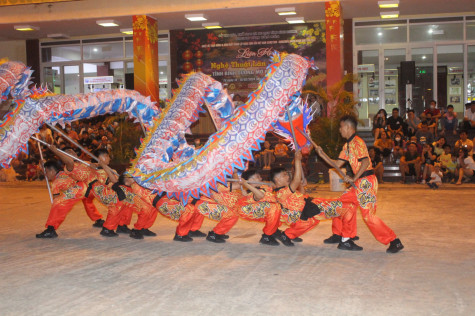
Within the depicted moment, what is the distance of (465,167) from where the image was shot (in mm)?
13023

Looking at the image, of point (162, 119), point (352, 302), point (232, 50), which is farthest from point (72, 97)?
point (232, 50)

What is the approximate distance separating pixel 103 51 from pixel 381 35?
10.2m

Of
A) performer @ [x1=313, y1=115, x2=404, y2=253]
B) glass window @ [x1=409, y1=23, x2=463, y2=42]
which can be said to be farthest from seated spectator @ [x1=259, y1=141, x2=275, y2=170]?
performer @ [x1=313, y1=115, x2=404, y2=253]

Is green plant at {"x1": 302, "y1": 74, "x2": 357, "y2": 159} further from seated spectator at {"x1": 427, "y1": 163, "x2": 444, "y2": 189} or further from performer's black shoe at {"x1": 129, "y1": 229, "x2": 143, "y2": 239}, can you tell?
performer's black shoe at {"x1": 129, "y1": 229, "x2": 143, "y2": 239}

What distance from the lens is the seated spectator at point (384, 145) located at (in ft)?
46.5

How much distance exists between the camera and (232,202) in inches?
281

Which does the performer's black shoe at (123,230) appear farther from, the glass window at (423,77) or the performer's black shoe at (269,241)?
the glass window at (423,77)

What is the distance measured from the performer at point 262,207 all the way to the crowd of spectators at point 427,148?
22.1 feet

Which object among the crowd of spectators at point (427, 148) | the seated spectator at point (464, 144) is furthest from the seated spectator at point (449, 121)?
the seated spectator at point (464, 144)

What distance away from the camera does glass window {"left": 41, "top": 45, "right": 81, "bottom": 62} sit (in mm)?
21422

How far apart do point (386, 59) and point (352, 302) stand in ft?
49.5

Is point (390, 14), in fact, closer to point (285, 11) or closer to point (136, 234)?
point (285, 11)

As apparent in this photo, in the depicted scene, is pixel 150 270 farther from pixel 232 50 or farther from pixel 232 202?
pixel 232 50

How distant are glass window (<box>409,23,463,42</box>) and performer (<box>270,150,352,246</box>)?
13065 mm
